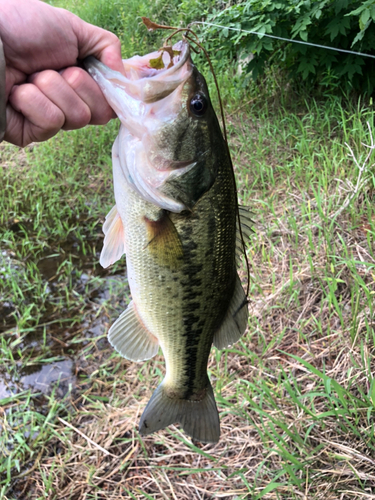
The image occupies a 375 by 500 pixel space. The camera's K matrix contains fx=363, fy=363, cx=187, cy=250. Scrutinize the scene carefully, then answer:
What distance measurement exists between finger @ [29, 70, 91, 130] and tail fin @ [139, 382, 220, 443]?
1261 mm

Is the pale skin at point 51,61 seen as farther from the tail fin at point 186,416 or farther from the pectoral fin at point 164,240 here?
the tail fin at point 186,416

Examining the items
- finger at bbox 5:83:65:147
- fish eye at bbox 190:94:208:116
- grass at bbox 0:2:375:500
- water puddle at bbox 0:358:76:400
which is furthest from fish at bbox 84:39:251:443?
water puddle at bbox 0:358:76:400

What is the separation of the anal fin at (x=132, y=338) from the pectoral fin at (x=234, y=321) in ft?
0.97

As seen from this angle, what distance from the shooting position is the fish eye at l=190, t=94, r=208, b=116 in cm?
130

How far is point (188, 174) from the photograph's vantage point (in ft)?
4.34

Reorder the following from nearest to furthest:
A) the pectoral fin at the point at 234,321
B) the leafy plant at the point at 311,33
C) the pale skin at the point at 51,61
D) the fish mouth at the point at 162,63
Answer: the fish mouth at the point at 162,63
the pale skin at the point at 51,61
the pectoral fin at the point at 234,321
the leafy plant at the point at 311,33

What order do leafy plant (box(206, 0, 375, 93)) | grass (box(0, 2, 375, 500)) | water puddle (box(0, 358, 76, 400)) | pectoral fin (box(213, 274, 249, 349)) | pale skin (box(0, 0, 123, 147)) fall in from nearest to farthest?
pale skin (box(0, 0, 123, 147)) → pectoral fin (box(213, 274, 249, 349)) → grass (box(0, 2, 375, 500)) → water puddle (box(0, 358, 76, 400)) → leafy plant (box(206, 0, 375, 93))

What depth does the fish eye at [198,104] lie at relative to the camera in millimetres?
1303

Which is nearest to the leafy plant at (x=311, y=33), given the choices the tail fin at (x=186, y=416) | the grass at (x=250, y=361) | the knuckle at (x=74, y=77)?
the grass at (x=250, y=361)

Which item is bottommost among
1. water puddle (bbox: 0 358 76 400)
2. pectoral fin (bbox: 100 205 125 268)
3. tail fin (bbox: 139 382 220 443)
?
water puddle (bbox: 0 358 76 400)

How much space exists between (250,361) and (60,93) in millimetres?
Answer: 1959

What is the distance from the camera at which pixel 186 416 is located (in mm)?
1602

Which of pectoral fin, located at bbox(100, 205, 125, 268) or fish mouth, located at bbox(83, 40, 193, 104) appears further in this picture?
pectoral fin, located at bbox(100, 205, 125, 268)

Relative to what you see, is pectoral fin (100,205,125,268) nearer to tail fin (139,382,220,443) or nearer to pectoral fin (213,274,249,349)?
pectoral fin (213,274,249,349)
